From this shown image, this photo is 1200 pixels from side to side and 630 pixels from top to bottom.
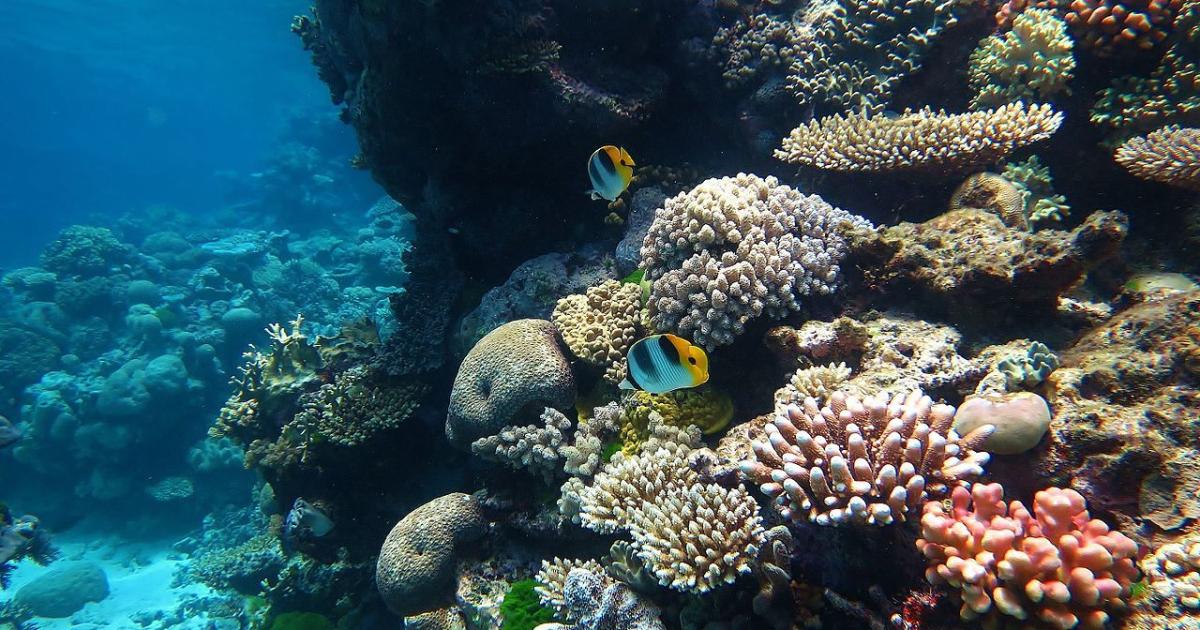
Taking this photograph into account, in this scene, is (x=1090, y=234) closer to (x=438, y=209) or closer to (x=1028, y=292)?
(x=1028, y=292)

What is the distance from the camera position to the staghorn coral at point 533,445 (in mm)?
4492

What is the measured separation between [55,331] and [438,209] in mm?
19096

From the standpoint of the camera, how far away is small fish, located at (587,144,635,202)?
3.85 meters

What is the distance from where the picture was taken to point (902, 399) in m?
3.07

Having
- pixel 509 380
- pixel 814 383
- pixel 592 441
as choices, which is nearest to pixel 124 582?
pixel 509 380

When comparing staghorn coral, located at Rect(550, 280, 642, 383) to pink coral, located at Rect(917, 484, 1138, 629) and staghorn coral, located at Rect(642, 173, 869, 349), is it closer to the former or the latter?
staghorn coral, located at Rect(642, 173, 869, 349)

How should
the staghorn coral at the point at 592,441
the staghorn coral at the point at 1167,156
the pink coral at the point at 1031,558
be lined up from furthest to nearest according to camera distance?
1. the staghorn coral at the point at 592,441
2. the staghorn coral at the point at 1167,156
3. the pink coral at the point at 1031,558

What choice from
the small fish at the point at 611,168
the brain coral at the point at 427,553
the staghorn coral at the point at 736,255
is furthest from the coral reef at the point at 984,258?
the brain coral at the point at 427,553

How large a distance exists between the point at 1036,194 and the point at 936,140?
108 centimetres

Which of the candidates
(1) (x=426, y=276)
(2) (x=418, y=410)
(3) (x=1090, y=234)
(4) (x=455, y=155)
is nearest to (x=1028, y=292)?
(3) (x=1090, y=234)

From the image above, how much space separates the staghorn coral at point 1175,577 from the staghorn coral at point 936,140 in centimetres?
314

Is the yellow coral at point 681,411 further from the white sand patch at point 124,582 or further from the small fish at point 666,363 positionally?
the white sand patch at point 124,582

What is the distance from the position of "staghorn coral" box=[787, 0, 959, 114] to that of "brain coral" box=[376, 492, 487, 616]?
5560 mm

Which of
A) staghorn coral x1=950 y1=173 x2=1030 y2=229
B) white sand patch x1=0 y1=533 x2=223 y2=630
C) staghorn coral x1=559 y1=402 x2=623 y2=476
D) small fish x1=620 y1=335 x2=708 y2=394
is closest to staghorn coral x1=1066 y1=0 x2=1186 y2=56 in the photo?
staghorn coral x1=950 y1=173 x2=1030 y2=229
